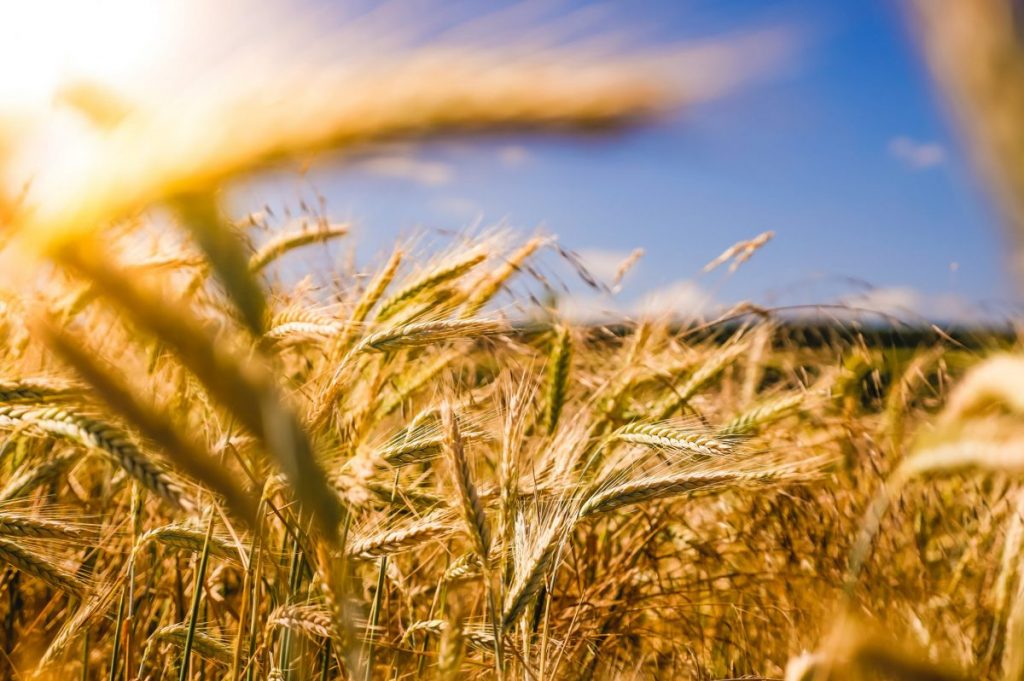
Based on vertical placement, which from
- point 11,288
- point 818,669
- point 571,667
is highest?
point 11,288

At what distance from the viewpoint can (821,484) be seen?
2.26 m

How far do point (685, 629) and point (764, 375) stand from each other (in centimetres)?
176

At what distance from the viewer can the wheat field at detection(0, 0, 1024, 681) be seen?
646 mm

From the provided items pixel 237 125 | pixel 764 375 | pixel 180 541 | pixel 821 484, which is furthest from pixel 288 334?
pixel 764 375

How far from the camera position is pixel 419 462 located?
149 centimetres

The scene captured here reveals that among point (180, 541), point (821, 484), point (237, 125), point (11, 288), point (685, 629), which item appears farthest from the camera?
point (821, 484)

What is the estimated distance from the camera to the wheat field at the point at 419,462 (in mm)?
646

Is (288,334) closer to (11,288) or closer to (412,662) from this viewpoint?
(11,288)

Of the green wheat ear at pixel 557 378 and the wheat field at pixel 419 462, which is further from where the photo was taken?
the green wheat ear at pixel 557 378

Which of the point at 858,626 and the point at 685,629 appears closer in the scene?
the point at 858,626

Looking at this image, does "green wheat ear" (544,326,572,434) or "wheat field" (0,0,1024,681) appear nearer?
"wheat field" (0,0,1024,681)

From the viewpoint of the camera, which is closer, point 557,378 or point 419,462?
point 419,462

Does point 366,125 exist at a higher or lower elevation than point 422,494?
higher

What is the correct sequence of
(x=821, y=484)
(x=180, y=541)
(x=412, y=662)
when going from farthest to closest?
1. (x=821, y=484)
2. (x=412, y=662)
3. (x=180, y=541)
